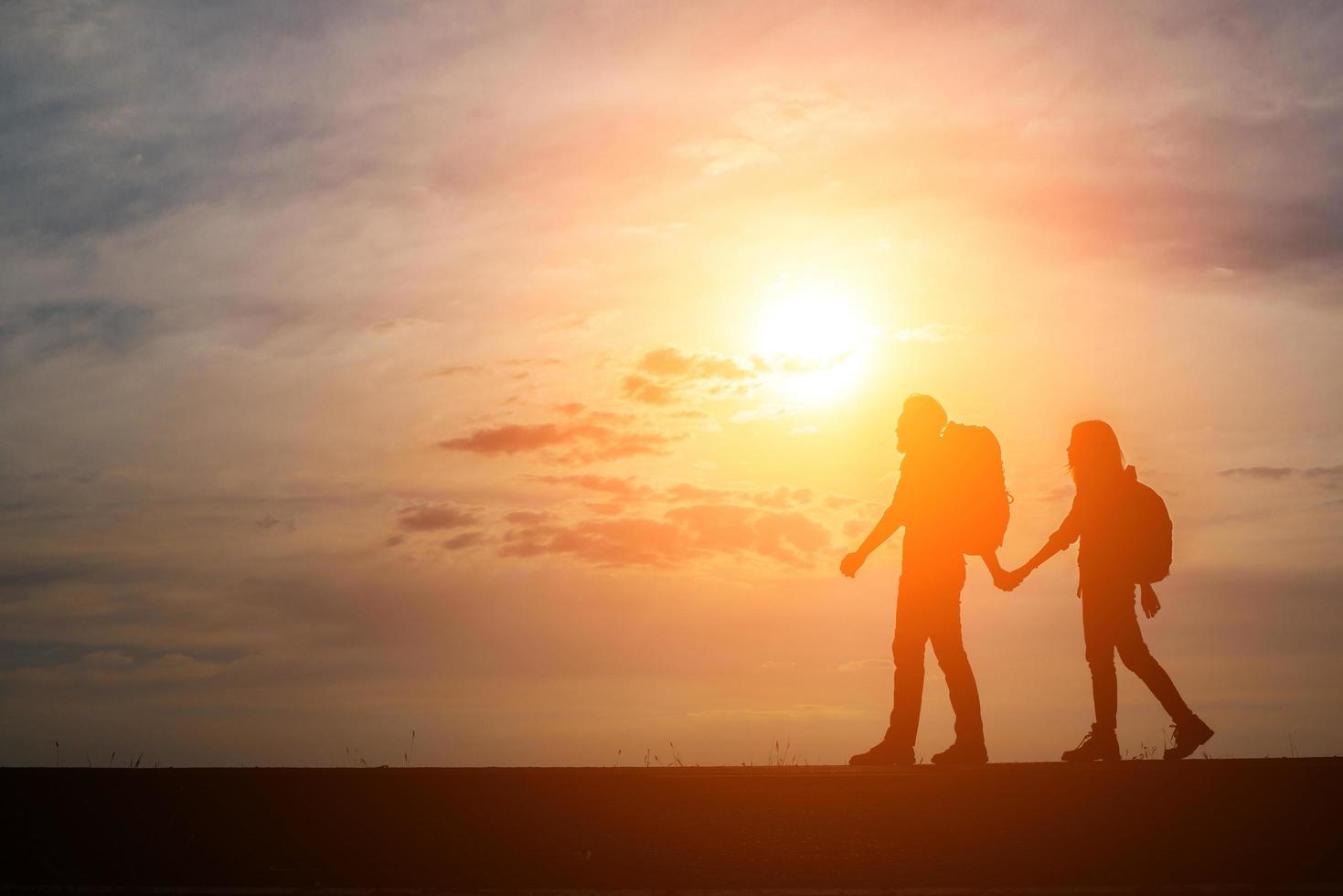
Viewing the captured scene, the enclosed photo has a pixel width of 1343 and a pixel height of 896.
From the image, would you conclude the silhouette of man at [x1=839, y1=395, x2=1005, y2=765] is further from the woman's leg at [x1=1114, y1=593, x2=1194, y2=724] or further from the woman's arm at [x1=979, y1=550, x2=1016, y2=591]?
the woman's leg at [x1=1114, y1=593, x2=1194, y2=724]

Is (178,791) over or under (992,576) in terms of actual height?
under

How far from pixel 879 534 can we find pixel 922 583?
1.88ft

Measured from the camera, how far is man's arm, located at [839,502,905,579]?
11.5 meters

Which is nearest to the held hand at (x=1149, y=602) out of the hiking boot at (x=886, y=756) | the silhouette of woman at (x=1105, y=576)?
the silhouette of woman at (x=1105, y=576)

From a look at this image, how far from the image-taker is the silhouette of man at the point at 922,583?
36.2ft

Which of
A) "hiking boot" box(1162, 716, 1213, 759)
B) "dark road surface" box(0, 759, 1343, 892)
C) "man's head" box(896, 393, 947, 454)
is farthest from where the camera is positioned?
"man's head" box(896, 393, 947, 454)

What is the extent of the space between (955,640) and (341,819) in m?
5.60

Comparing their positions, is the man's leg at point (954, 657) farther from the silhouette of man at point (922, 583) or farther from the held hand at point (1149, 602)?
the held hand at point (1149, 602)

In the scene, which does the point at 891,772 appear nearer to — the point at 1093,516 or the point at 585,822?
the point at 585,822

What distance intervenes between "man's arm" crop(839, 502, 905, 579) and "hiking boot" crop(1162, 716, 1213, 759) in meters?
2.71

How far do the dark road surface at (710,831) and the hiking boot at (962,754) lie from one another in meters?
2.53

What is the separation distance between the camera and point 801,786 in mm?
7613

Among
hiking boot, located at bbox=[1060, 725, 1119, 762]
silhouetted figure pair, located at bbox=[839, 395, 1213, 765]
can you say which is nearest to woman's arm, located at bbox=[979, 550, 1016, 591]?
silhouetted figure pair, located at bbox=[839, 395, 1213, 765]

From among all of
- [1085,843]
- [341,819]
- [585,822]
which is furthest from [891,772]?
[341,819]
